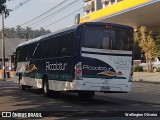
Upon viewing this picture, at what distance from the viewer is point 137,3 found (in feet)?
106

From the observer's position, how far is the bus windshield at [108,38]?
15.7 metres

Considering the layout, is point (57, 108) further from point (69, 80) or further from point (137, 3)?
point (137, 3)

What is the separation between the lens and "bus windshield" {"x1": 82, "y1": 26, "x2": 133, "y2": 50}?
15.7m

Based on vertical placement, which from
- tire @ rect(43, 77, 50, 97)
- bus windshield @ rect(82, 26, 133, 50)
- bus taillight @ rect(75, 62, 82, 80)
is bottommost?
tire @ rect(43, 77, 50, 97)

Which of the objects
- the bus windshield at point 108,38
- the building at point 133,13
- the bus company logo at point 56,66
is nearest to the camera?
the bus windshield at point 108,38

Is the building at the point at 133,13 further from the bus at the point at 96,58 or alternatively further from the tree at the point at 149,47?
→ the bus at the point at 96,58

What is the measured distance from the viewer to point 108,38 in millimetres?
16016

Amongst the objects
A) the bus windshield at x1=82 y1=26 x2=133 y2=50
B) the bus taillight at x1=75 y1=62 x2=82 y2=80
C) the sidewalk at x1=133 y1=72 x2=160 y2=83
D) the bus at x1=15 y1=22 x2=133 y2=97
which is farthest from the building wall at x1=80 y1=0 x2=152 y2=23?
the bus taillight at x1=75 y1=62 x2=82 y2=80

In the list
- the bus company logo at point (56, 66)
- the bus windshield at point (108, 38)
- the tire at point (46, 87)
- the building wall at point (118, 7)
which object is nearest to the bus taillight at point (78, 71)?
the bus windshield at point (108, 38)

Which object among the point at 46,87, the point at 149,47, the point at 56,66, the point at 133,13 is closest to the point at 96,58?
the point at 56,66

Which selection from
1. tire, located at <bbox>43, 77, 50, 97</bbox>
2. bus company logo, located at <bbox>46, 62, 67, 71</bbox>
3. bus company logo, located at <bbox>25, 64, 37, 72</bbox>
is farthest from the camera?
bus company logo, located at <bbox>25, 64, 37, 72</bbox>

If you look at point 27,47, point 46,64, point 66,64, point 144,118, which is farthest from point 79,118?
point 27,47

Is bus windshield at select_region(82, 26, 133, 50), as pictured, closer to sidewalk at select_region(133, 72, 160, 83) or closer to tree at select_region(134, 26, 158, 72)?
sidewalk at select_region(133, 72, 160, 83)

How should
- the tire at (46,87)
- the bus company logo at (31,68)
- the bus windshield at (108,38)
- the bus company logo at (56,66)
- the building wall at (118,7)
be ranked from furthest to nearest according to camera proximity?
1. the building wall at (118,7)
2. the bus company logo at (31,68)
3. the tire at (46,87)
4. the bus company logo at (56,66)
5. the bus windshield at (108,38)
